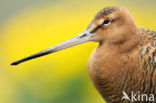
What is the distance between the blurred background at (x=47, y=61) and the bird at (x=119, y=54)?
0.93 m

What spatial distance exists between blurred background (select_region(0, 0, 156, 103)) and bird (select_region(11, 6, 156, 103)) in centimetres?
93

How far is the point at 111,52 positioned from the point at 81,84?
3.47ft

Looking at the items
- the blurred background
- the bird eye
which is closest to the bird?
the bird eye

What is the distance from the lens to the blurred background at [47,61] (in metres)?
4.21

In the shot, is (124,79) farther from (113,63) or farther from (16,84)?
(16,84)

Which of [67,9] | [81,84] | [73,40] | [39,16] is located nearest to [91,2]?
[67,9]

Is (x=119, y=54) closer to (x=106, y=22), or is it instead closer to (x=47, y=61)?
(x=106, y=22)

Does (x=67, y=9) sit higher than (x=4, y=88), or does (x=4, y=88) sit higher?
(x=67, y=9)

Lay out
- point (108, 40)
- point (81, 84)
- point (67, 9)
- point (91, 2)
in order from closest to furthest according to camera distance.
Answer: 1. point (108, 40)
2. point (81, 84)
3. point (67, 9)
4. point (91, 2)

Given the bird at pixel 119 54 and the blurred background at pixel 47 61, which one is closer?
the bird at pixel 119 54

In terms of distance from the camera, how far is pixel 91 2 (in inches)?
225

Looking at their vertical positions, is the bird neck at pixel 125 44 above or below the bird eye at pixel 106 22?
below

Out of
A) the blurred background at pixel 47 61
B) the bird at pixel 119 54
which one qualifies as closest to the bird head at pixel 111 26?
the bird at pixel 119 54

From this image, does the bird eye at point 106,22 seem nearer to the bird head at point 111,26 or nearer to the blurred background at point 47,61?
the bird head at point 111,26
